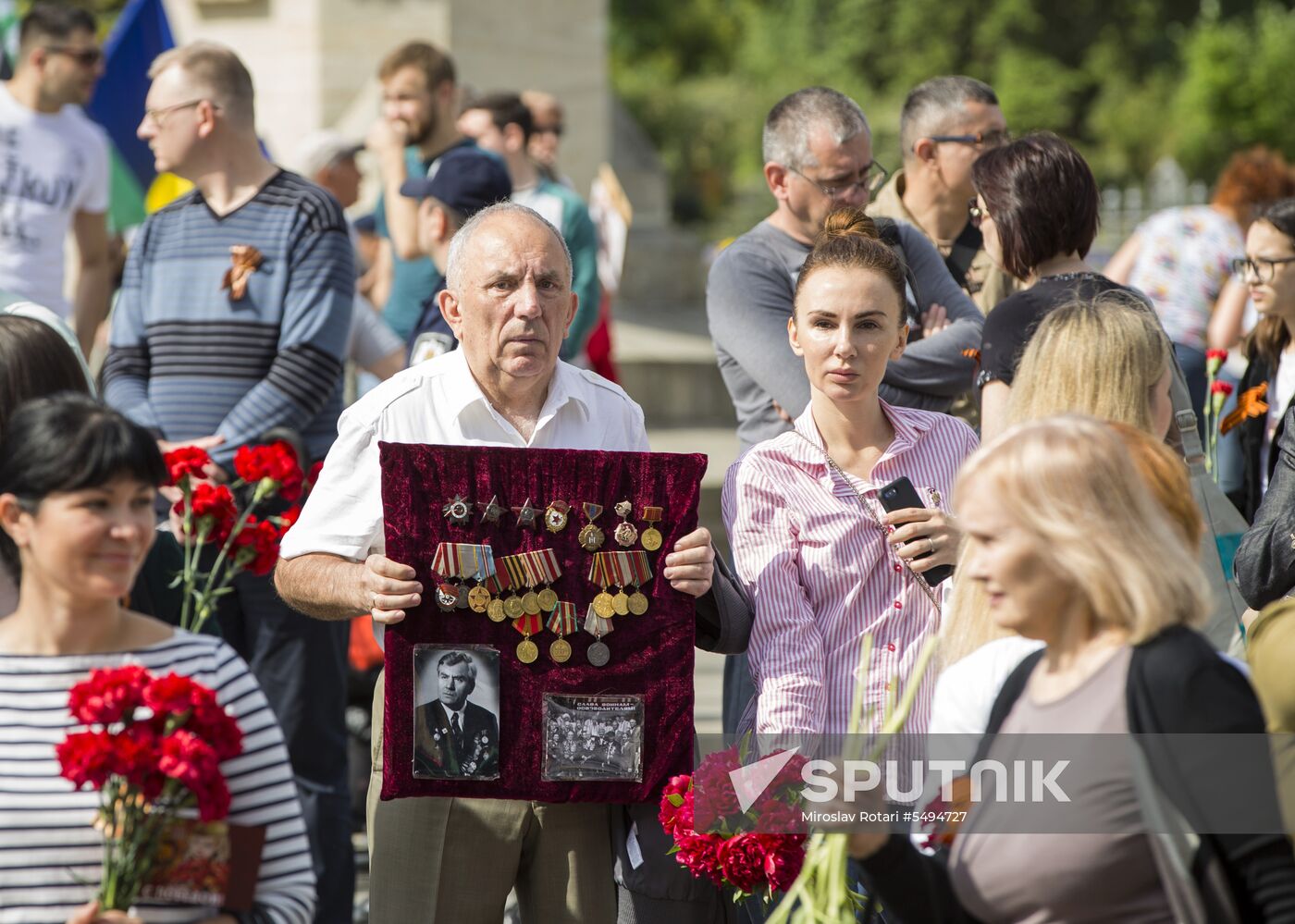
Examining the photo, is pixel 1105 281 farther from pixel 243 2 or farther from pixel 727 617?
pixel 243 2

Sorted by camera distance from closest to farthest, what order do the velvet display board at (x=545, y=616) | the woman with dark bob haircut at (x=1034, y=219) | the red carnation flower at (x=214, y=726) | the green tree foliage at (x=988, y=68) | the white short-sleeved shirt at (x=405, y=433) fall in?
the red carnation flower at (x=214, y=726), the velvet display board at (x=545, y=616), the white short-sleeved shirt at (x=405, y=433), the woman with dark bob haircut at (x=1034, y=219), the green tree foliage at (x=988, y=68)

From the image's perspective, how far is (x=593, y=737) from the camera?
11.7 ft

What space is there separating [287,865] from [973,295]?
11.8 ft

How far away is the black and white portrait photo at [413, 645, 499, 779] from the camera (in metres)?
3.54

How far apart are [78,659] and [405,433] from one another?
1.13m

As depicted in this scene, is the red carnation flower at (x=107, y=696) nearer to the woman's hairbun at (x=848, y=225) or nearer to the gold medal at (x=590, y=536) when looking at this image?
the gold medal at (x=590, y=536)

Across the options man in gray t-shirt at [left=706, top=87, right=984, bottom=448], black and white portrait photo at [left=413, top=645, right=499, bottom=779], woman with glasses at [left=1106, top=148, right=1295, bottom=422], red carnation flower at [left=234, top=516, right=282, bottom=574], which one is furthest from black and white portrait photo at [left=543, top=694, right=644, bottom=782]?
woman with glasses at [left=1106, top=148, right=1295, bottom=422]

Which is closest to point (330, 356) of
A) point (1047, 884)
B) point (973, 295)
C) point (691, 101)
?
point (973, 295)

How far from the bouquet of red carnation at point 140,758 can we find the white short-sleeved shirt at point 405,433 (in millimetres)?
1117

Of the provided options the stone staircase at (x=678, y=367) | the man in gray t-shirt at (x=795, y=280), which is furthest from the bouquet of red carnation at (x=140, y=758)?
the stone staircase at (x=678, y=367)

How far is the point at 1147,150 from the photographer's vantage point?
41844 millimetres

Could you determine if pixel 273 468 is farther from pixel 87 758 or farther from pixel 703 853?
pixel 87 758

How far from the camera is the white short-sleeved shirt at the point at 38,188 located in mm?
7039

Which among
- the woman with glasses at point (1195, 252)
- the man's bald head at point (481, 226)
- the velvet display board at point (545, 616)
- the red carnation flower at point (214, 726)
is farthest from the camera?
the woman with glasses at point (1195, 252)
